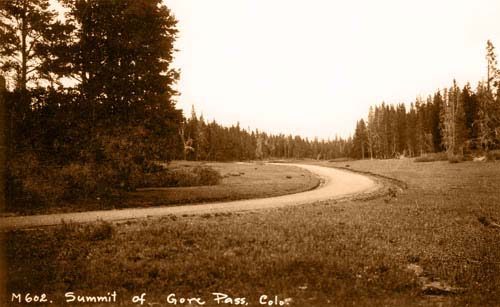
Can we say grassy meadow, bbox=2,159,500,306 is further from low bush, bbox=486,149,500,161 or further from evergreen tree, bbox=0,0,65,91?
low bush, bbox=486,149,500,161

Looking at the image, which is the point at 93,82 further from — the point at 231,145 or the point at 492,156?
the point at 231,145

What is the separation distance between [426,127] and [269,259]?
102956 mm

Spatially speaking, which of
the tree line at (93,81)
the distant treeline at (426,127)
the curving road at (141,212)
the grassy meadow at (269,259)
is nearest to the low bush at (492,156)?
the distant treeline at (426,127)

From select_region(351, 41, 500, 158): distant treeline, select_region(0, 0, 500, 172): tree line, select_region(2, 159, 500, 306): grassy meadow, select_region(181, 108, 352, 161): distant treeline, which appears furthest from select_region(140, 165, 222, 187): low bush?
select_region(351, 41, 500, 158): distant treeline

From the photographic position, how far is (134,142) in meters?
19.3

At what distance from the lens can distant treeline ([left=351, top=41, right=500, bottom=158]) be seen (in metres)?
76.2

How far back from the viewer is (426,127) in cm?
10194

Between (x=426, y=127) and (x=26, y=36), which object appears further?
(x=426, y=127)

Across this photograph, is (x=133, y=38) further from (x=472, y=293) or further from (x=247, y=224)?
(x=472, y=293)

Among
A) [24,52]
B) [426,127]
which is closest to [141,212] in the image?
[24,52]

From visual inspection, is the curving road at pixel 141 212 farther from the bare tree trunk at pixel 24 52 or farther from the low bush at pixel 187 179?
the low bush at pixel 187 179

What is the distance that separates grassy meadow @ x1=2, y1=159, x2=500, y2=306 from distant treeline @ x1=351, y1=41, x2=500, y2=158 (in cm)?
6017

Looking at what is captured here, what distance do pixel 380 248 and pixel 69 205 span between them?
1414 cm

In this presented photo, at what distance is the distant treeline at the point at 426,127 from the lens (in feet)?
250
